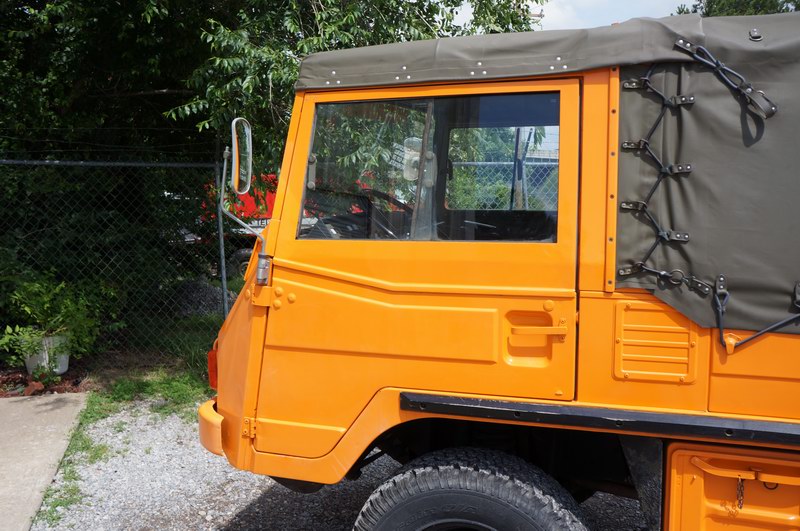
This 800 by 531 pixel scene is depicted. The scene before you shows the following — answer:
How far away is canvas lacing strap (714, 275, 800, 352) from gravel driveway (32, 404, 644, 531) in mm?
1965

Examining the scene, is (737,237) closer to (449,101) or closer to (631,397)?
(631,397)

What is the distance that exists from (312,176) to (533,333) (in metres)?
1.10

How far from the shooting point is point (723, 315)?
7.06 feet

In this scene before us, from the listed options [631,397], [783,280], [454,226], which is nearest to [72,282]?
[454,226]

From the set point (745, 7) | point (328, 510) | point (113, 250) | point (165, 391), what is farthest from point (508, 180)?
point (745, 7)

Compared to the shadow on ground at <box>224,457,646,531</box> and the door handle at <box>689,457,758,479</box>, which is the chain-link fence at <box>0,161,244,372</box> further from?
the door handle at <box>689,457,758,479</box>

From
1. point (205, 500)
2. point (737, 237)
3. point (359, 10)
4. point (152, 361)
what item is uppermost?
point (359, 10)

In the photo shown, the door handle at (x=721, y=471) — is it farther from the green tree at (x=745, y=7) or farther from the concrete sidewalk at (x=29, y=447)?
the green tree at (x=745, y=7)

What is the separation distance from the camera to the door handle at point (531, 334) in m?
2.30

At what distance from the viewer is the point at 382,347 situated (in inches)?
98.3

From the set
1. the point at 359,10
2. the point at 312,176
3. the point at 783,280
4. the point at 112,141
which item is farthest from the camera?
the point at 112,141

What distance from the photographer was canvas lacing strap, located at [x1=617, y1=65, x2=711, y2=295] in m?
2.20

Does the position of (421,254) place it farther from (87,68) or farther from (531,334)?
(87,68)

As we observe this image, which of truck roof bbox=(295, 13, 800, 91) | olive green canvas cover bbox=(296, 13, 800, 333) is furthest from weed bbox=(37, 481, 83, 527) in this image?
olive green canvas cover bbox=(296, 13, 800, 333)
